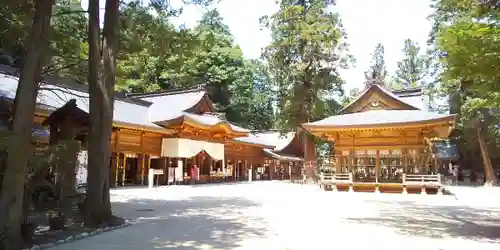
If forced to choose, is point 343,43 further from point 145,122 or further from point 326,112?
point 145,122

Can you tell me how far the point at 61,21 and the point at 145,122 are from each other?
1293 cm

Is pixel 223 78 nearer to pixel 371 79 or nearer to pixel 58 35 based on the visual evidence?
pixel 371 79

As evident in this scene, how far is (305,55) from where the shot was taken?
29219 millimetres

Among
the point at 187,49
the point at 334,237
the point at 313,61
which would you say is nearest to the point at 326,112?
the point at 313,61

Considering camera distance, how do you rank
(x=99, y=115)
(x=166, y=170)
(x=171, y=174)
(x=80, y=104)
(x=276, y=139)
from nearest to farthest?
(x=99, y=115) < (x=80, y=104) < (x=171, y=174) < (x=166, y=170) < (x=276, y=139)

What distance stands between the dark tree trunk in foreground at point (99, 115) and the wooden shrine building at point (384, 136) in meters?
14.6

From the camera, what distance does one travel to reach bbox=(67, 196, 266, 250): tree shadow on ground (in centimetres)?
687

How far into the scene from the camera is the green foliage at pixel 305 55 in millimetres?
28609

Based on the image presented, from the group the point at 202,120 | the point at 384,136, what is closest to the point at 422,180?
the point at 384,136

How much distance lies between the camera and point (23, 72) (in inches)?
240

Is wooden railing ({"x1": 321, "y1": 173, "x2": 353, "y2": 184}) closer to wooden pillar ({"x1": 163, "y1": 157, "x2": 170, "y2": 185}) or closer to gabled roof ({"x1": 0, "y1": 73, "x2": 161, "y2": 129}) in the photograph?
wooden pillar ({"x1": 163, "y1": 157, "x2": 170, "y2": 185})

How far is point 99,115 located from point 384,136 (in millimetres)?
16987

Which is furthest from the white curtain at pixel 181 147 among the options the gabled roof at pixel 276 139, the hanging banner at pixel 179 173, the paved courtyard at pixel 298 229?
the gabled roof at pixel 276 139

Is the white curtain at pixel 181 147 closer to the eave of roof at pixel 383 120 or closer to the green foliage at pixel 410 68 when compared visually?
the eave of roof at pixel 383 120
